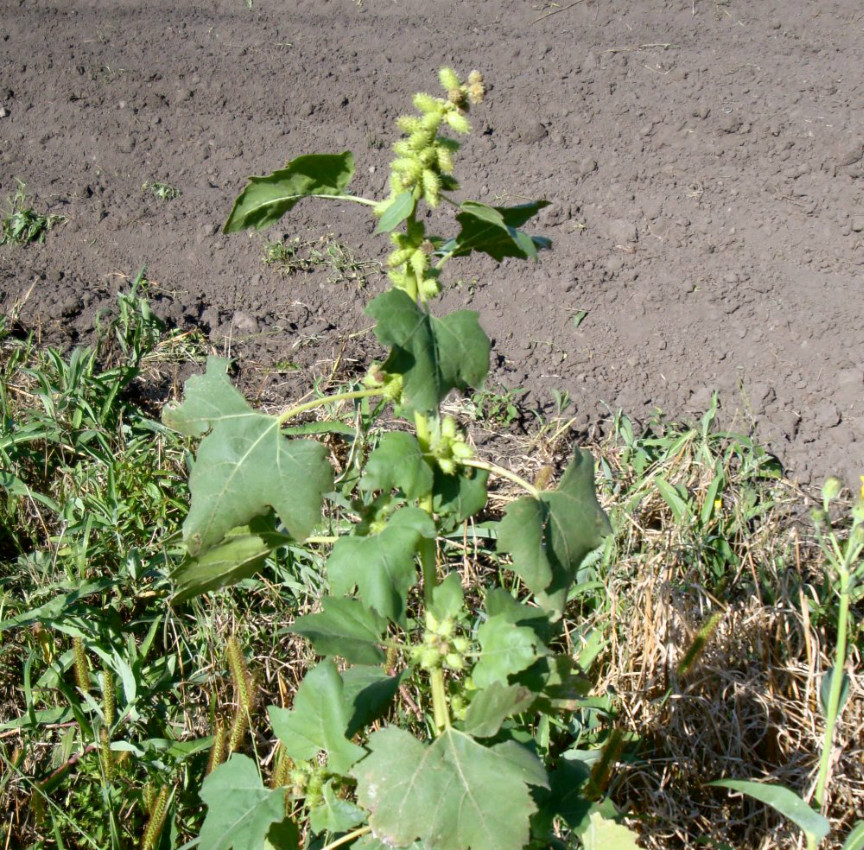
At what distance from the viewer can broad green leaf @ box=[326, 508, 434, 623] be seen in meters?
1.38

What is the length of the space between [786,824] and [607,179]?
3176mm

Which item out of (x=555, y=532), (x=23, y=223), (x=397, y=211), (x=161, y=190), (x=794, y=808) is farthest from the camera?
(x=161, y=190)

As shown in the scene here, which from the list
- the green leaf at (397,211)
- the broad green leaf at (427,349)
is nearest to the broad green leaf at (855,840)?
the broad green leaf at (427,349)

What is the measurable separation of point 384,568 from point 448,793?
0.35 metres

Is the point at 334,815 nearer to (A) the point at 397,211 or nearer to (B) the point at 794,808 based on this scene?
(B) the point at 794,808

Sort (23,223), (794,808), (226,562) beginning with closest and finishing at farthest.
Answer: (794,808), (226,562), (23,223)

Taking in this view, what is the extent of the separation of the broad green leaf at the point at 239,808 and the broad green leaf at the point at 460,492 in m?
0.59

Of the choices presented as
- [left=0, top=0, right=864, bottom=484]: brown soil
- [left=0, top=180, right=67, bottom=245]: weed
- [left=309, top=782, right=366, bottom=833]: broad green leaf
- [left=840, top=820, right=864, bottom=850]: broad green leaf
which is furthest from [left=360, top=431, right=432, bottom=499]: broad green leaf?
[left=0, top=180, right=67, bottom=245]: weed

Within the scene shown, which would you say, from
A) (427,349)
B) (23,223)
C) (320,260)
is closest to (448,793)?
(427,349)

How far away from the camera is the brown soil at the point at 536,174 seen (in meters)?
3.68

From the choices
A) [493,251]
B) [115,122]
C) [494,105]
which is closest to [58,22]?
[115,122]

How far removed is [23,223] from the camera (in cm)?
410

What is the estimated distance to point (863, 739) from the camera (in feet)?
7.50

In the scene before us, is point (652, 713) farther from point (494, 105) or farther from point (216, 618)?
point (494, 105)
